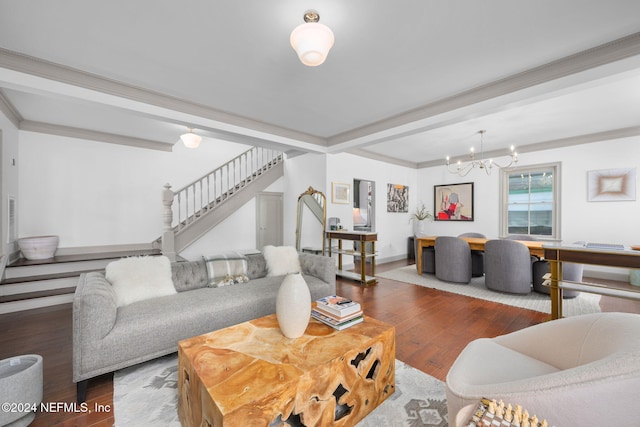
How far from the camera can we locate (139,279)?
2365 mm

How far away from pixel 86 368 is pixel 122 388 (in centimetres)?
28

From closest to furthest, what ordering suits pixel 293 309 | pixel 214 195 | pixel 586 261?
pixel 293 309 < pixel 586 261 < pixel 214 195

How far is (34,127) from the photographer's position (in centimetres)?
438

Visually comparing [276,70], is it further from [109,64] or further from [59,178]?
[59,178]

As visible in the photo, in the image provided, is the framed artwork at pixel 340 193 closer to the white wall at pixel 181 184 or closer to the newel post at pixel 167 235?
the white wall at pixel 181 184

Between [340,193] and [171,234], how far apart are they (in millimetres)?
3336

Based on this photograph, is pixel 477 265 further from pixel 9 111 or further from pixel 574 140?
pixel 9 111

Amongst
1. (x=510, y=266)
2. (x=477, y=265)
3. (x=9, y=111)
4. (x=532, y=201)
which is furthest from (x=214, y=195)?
(x=532, y=201)

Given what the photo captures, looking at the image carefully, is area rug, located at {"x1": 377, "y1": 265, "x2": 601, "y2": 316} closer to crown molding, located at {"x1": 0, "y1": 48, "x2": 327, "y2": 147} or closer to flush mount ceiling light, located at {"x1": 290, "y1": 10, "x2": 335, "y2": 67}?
crown molding, located at {"x1": 0, "y1": 48, "x2": 327, "y2": 147}

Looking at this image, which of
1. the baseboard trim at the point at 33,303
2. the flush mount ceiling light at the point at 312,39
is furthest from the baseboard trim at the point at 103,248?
the flush mount ceiling light at the point at 312,39

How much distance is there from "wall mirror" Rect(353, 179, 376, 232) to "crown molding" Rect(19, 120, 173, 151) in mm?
4664

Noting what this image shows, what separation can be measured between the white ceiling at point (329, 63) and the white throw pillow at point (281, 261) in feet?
6.30

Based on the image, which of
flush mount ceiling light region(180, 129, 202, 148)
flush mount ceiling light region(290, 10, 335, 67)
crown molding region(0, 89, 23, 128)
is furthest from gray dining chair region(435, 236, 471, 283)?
crown molding region(0, 89, 23, 128)

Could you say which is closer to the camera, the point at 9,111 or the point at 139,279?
the point at 139,279
